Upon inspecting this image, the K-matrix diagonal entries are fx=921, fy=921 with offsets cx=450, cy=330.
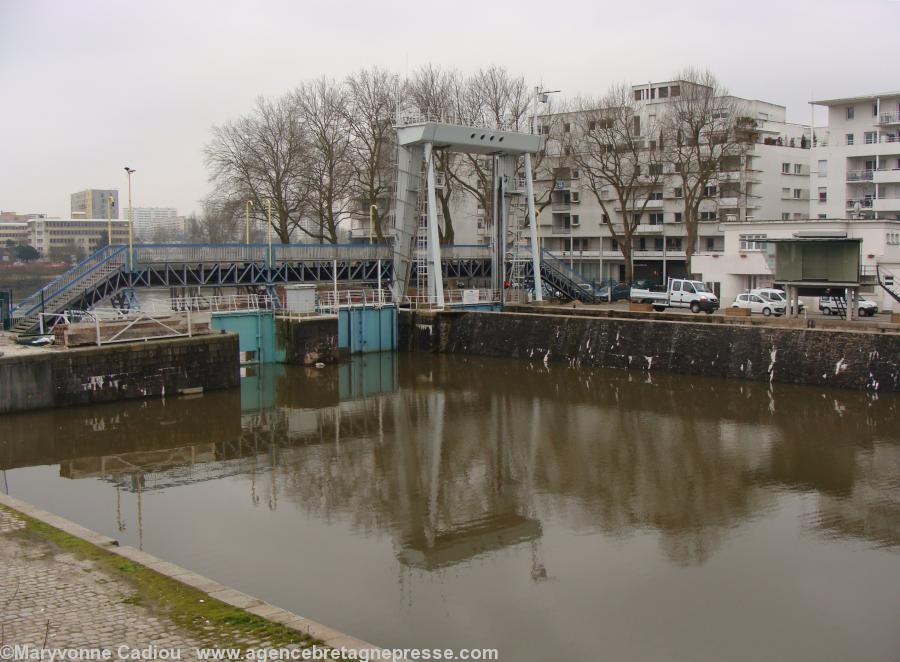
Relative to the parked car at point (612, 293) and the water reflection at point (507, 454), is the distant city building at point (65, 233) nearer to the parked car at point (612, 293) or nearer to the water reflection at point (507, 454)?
the parked car at point (612, 293)

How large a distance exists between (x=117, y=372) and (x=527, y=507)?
1576cm

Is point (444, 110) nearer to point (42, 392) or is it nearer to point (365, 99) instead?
point (365, 99)

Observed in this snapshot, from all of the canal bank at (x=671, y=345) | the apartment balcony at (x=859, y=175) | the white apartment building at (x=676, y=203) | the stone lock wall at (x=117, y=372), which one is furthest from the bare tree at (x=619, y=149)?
the stone lock wall at (x=117, y=372)

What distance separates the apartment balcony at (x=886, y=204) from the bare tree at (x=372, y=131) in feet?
92.4

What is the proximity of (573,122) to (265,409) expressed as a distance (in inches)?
1501

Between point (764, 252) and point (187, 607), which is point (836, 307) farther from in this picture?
point (187, 607)

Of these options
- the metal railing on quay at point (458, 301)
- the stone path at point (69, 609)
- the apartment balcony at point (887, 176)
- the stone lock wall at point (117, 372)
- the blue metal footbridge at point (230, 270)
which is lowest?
the stone path at point (69, 609)

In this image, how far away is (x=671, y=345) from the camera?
3428 cm

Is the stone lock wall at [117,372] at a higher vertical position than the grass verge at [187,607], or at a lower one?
higher

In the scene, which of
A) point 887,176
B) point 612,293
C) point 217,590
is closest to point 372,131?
point 612,293

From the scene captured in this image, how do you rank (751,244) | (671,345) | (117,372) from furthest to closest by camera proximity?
(751,244)
(671,345)
(117,372)

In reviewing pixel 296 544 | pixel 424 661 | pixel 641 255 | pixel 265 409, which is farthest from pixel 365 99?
pixel 424 661

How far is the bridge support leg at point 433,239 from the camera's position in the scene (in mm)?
40719

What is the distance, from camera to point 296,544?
15539 mm
